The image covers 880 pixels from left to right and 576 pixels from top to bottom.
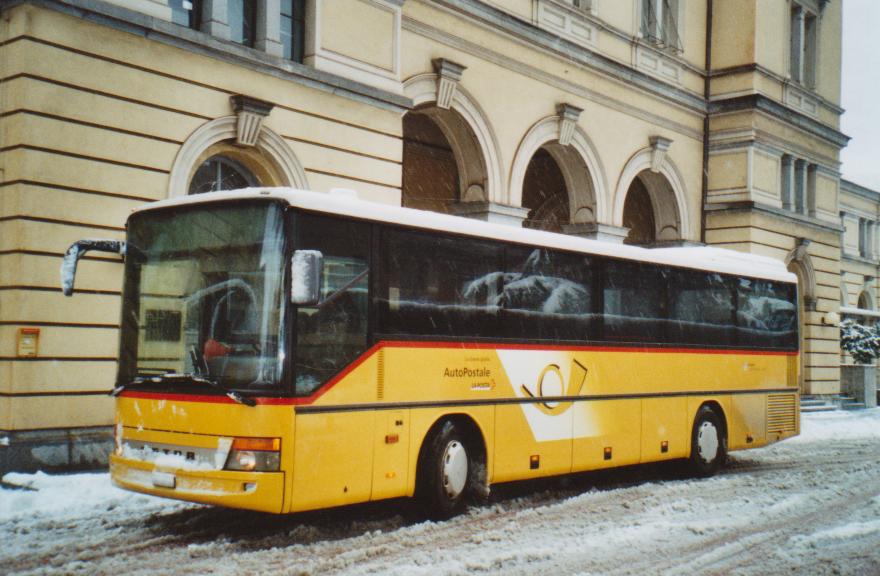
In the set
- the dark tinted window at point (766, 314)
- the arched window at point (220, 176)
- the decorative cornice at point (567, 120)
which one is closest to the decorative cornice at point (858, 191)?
the decorative cornice at point (567, 120)

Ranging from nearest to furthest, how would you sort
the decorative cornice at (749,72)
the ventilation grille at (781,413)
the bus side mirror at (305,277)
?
the bus side mirror at (305,277) → the ventilation grille at (781,413) → the decorative cornice at (749,72)

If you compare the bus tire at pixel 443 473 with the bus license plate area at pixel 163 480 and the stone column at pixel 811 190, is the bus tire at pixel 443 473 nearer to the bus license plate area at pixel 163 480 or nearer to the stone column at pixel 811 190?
the bus license plate area at pixel 163 480

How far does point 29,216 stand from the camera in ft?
37.1

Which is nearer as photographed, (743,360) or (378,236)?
(378,236)

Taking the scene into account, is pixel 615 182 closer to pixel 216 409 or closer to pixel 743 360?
pixel 743 360

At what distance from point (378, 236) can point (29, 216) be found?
15.8 ft

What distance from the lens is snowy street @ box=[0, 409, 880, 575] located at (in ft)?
24.8

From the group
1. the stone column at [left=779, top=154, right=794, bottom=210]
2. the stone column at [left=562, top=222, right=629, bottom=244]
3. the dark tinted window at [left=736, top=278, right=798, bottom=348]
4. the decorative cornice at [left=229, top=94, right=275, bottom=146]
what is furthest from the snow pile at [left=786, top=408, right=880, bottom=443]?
the decorative cornice at [left=229, top=94, right=275, bottom=146]

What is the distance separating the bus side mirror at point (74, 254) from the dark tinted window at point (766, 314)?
28.5 ft

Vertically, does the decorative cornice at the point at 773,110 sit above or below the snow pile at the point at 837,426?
above

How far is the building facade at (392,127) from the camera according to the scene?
11.4 meters

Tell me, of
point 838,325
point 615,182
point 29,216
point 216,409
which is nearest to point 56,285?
point 29,216

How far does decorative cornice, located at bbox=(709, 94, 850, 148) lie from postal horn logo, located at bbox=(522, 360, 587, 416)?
52.6 feet

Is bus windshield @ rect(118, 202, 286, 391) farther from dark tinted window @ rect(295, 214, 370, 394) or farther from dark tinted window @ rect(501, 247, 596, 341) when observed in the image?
dark tinted window @ rect(501, 247, 596, 341)
